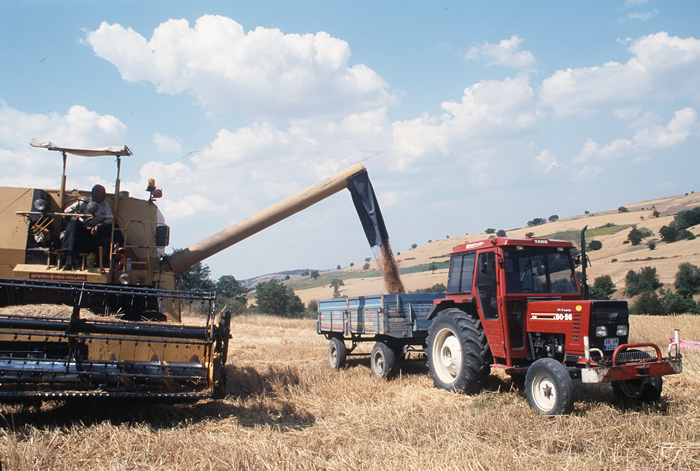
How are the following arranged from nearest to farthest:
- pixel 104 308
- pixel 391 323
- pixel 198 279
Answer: pixel 104 308 → pixel 391 323 → pixel 198 279

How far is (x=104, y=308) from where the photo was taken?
652 centimetres

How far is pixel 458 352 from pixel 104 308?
198 inches

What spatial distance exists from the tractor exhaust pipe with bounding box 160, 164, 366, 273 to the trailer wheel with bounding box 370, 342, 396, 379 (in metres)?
2.98

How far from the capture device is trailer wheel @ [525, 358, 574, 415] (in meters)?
5.21

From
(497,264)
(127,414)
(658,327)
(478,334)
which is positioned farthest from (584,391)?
(658,327)

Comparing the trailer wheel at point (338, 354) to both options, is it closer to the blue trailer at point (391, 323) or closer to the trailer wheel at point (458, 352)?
the blue trailer at point (391, 323)

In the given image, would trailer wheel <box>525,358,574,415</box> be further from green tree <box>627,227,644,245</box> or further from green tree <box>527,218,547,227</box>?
green tree <box>527,218,547,227</box>

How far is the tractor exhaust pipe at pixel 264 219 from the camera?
8.80 metres

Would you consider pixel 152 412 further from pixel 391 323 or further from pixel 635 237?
pixel 635 237

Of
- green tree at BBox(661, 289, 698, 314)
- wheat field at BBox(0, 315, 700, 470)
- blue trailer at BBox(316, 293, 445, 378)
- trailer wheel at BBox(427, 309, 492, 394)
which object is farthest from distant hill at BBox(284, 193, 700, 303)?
wheat field at BBox(0, 315, 700, 470)

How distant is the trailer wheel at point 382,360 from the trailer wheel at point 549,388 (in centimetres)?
307

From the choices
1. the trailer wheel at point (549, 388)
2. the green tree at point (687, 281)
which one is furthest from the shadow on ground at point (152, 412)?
the green tree at point (687, 281)

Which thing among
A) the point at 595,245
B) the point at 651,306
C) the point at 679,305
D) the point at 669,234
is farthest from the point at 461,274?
the point at 669,234

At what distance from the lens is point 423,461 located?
406 cm
